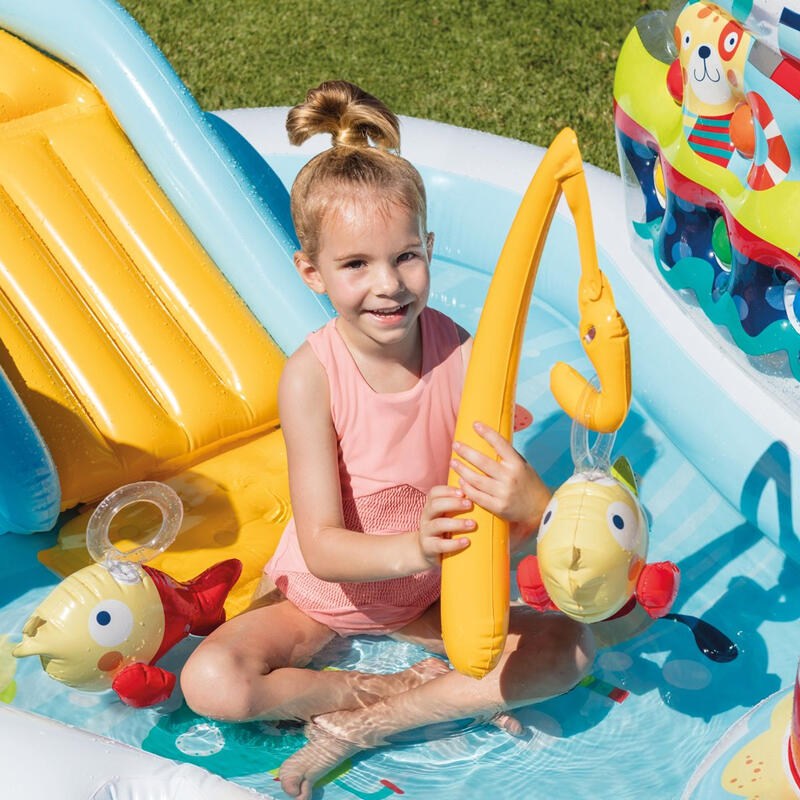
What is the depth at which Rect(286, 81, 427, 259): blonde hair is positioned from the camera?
1.63 meters

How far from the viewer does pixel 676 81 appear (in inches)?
91.0

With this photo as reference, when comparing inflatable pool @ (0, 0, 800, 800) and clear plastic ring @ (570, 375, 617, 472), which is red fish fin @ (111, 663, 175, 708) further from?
clear plastic ring @ (570, 375, 617, 472)

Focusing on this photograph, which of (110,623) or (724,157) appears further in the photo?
(724,157)

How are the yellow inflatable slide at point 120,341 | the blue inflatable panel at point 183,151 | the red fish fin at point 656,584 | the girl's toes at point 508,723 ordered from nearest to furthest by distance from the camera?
the red fish fin at point 656,584, the girl's toes at point 508,723, the yellow inflatable slide at point 120,341, the blue inflatable panel at point 183,151

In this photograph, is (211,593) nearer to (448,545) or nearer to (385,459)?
(385,459)

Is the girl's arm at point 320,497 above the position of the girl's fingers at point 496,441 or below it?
→ below

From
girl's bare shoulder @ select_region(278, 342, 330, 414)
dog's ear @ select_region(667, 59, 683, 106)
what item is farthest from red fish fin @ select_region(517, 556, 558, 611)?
dog's ear @ select_region(667, 59, 683, 106)

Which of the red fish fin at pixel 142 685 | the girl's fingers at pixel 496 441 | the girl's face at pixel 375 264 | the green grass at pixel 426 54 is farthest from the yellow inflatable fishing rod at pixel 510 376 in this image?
the green grass at pixel 426 54

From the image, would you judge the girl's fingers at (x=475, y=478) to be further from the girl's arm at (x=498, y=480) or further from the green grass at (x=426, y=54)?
the green grass at (x=426, y=54)

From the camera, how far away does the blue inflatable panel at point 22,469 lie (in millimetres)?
1952

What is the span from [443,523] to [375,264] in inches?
15.1

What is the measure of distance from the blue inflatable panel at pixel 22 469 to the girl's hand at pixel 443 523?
770 mm

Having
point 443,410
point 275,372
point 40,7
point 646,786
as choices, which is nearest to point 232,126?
point 40,7

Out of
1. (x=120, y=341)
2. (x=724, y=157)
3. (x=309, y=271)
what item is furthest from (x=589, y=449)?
(x=120, y=341)
